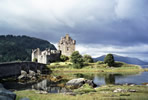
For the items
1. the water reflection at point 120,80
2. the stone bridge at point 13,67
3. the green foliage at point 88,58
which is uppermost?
the green foliage at point 88,58

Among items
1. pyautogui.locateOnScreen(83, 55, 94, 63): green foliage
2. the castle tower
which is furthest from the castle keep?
pyautogui.locateOnScreen(83, 55, 94, 63): green foliage

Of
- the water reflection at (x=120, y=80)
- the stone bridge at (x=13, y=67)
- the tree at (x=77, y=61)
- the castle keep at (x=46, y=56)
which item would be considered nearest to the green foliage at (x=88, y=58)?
the tree at (x=77, y=61)

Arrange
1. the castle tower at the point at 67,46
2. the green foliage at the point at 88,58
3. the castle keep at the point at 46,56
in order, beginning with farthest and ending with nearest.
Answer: the castle tower at the point at 67,46
the green foliage at the point at 88,58
the castle keep at the point at 46,56

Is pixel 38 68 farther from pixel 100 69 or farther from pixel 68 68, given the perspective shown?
pixel 100 69

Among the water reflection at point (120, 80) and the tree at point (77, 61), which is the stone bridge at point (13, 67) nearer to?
the tree at point (77, 61)

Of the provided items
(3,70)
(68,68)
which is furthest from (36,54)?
(3,70)

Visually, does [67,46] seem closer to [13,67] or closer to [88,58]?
[88,58]

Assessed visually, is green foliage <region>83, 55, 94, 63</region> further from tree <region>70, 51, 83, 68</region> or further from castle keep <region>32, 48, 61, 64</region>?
castle keep <region>32, 48, 61, 64</region>

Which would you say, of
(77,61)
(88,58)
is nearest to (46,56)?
(77,61)

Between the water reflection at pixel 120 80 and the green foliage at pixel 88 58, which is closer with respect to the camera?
the water reflection at pixel 120 80

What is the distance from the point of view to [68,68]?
10094cm

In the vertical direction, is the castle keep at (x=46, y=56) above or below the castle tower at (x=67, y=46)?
below

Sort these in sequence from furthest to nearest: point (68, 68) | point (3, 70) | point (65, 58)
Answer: point (65, 58), point (68, 68), point (3, 70)

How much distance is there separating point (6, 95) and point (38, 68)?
78.8 m
